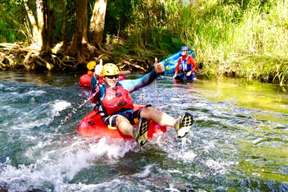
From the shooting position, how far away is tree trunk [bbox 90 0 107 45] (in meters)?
14.1

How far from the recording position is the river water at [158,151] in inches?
175

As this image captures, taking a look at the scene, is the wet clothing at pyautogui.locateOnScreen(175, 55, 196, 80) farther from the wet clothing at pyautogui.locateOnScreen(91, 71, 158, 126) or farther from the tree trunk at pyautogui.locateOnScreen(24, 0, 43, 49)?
the wet clothing at pyautogui.locateOnScreen(91, 71, 158, 126)

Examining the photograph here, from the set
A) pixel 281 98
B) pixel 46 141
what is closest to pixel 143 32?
pixel 281 98

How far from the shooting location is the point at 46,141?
19.7ft

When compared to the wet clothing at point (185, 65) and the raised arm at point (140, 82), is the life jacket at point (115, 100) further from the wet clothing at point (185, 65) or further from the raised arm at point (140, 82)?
the wet clothing at point (185, 65)

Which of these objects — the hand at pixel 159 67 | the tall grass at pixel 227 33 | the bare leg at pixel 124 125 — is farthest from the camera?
the tall grass at pixel 227 33

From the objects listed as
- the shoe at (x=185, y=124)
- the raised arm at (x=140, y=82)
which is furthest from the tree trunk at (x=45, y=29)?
the shoe at (x=185, y=124)

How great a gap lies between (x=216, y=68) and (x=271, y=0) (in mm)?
3108

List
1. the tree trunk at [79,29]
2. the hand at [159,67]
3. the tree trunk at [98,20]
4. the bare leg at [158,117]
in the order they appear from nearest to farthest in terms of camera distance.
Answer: the bare leg at [158,117]
the hand at [159,67]
the tree trunk at [79,29]
the tree trunk at [98,20]

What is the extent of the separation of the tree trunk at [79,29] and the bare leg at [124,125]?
8.51m

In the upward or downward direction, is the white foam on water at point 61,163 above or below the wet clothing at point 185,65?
below

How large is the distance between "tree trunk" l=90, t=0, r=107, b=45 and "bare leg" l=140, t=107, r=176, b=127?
911 cm

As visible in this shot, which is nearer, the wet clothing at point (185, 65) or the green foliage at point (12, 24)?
the wet clothing at point (185, 65)

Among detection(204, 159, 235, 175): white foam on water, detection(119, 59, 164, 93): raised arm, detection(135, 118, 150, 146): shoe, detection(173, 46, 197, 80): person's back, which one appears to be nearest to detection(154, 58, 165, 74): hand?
detection(119, 59, 164, 93): raised arm
